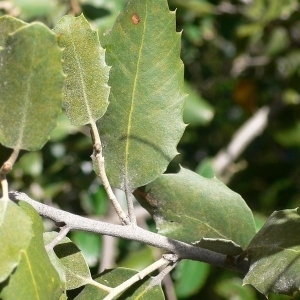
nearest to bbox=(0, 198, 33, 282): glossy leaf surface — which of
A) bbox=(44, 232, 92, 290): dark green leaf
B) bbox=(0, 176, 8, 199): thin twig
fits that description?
bbox=(0, 176, 8, 199): thin twig

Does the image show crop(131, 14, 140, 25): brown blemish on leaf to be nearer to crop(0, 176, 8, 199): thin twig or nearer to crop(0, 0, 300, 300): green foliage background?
crop(0, 176, 8, 199): thin twig

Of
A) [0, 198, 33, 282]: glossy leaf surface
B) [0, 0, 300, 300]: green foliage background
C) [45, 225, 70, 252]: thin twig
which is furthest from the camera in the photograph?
[0, 0, 300, 300]: green foliage background

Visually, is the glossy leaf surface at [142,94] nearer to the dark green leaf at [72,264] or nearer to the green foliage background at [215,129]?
the dark green leaf at [72,264]

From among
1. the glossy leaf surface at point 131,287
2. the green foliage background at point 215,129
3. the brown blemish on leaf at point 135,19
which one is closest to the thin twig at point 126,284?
the glossy leaf surface at point 131,287

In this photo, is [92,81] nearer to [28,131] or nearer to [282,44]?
[28,131]

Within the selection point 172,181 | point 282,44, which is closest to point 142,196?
point 172,181

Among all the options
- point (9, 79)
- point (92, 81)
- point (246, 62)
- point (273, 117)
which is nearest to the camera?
point (9, 79)
